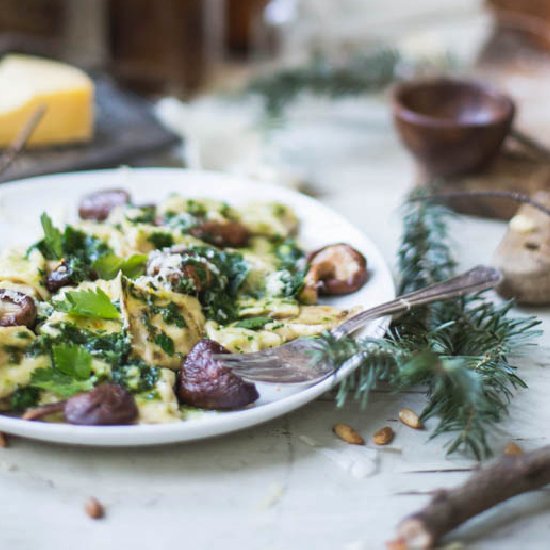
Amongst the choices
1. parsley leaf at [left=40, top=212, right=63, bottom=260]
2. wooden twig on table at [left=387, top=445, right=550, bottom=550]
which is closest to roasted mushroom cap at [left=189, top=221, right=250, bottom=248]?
parsley leaf at [left=40, top=212, right=63, bottom=260]

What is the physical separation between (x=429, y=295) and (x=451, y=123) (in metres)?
0.88

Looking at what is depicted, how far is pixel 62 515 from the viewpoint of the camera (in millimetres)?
1166

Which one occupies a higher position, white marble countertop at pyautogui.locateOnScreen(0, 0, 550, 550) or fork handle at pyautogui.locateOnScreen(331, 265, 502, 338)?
fork handle at pyautogui.locateOnScreen(331, 265, 502, 338)

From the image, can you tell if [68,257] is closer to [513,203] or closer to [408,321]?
[408,321]

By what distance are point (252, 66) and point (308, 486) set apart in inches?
122

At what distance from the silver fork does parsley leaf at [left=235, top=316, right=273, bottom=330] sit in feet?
0.36

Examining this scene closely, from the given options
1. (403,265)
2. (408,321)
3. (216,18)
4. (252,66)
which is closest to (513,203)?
(403,265)

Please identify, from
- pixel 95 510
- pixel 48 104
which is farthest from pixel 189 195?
pixel 95 510

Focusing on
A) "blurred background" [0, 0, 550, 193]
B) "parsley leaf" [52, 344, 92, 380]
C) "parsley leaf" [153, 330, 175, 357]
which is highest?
"parsley leaf" [52, 344, 92, 380]

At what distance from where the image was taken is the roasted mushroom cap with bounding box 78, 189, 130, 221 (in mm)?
1842

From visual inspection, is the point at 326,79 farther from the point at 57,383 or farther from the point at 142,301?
the point at 57,383

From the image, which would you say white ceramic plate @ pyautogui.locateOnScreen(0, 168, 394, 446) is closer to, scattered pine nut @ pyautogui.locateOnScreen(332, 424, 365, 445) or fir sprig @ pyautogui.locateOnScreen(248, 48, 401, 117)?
scattered pine nut @ pyautogui.locateOnScreen(332, 424, 365, 445)

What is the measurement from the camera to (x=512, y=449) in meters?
1.30

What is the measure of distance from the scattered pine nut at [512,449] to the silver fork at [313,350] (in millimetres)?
276
